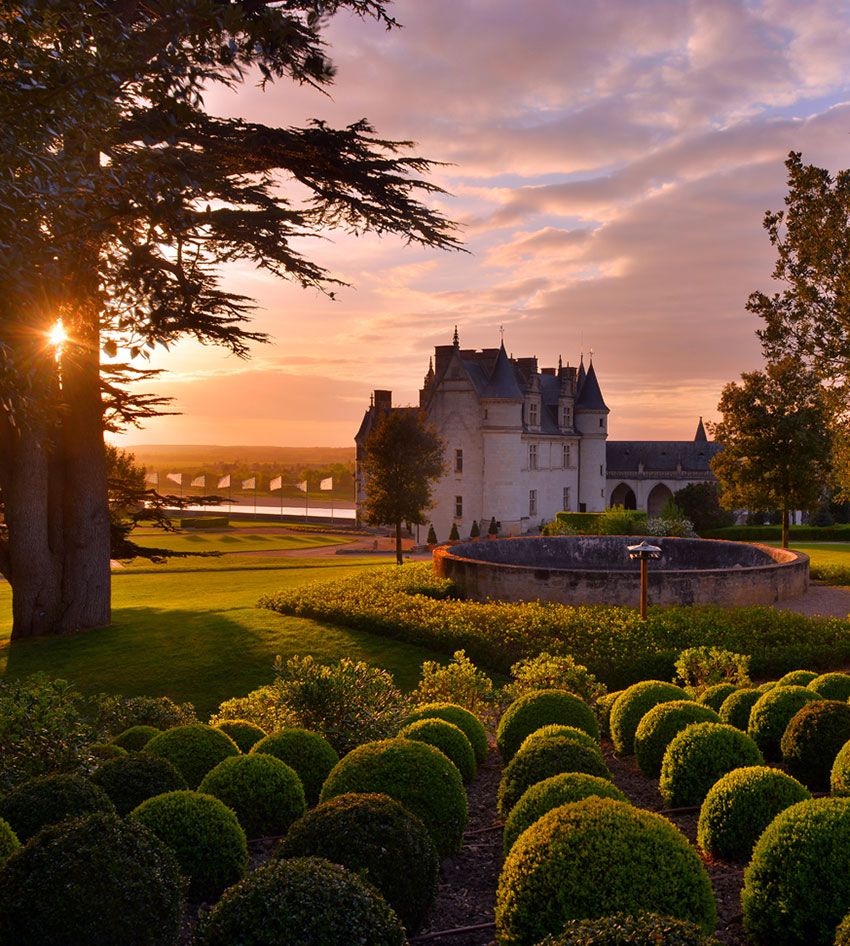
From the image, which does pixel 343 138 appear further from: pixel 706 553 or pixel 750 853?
pixel 706 553

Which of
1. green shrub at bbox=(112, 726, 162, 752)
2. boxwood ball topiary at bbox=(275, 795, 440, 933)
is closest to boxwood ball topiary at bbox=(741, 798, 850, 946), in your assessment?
boxwood ball topiary at bbox=(275, 795, 440, 933)

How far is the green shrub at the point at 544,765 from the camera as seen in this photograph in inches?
290

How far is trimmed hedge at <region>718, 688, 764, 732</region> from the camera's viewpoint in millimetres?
9961

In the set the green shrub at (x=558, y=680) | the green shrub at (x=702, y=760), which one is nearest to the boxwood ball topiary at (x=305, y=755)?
the green shrub at (x=702, y=760)

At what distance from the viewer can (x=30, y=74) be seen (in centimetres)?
810

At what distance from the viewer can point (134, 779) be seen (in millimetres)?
6883

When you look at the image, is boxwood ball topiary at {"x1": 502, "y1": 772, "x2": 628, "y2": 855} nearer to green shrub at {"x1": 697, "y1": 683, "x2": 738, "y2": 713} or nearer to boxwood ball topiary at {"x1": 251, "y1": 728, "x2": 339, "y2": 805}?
boxwood ball topiary at {"x1": 251, "y1": 728, "x2": 339, "y2": 805}

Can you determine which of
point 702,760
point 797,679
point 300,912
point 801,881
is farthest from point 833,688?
point 300,912

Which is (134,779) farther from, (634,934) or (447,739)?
(634,934)

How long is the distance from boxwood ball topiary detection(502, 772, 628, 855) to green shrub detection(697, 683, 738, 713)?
16.2 feet

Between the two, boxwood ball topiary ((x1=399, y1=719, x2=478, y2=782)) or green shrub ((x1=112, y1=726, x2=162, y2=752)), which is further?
green shrub ((x1=112, y1=726, x2=162, y2=752))

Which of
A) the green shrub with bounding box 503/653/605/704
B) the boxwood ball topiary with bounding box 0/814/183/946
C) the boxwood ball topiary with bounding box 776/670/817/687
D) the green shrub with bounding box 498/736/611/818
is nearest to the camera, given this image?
the boxwood ball topiary with bounding box 0/814/183/946

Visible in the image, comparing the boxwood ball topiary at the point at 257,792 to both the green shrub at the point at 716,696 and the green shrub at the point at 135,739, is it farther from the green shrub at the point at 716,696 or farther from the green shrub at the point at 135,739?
the green shrub at the point at 716,696

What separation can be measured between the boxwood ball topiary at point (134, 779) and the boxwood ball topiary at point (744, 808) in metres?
4.54
